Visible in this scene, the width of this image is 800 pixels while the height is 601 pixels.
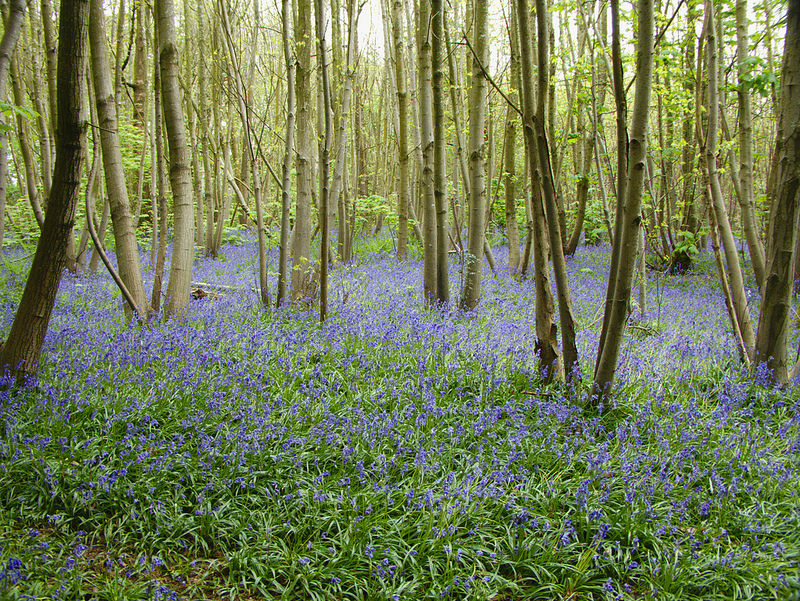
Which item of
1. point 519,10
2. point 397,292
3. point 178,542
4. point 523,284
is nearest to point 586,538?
point 178,542

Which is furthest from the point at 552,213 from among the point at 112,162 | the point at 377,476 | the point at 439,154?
the point at 112,162

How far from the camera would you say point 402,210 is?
42.2 ft

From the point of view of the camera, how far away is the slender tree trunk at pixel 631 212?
11.7ft

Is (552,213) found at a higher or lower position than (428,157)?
lower

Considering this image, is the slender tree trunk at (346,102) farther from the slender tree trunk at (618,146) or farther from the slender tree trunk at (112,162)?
the slender tree trunk at (618,146)

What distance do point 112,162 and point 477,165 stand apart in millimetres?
4657

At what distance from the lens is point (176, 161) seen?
568cm

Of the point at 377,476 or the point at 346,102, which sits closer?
the point at 377,476

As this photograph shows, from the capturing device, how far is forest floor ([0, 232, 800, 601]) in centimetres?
260

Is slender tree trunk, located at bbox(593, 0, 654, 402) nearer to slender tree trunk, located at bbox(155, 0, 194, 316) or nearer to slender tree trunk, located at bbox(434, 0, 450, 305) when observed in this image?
slender tree trunk, located at bbox(434, 0, 450, 305)

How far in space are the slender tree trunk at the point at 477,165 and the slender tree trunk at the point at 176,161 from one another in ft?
12.5

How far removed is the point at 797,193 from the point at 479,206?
366 cm

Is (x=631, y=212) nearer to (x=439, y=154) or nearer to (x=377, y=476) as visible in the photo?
(x=377, y=476)

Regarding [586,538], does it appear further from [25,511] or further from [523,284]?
[523,284]
